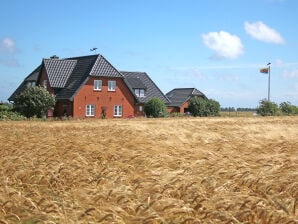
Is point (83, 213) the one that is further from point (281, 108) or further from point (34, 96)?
point (281, 108)

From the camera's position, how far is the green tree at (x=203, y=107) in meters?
65.0

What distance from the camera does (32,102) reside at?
47406 mm

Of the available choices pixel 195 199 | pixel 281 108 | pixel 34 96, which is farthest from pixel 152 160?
pixel 281 108

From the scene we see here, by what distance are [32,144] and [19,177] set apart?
11.7 ft

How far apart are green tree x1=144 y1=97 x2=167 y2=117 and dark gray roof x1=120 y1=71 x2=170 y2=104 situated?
2.70 metres

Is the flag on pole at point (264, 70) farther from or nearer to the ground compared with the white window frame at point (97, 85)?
farther from the ground

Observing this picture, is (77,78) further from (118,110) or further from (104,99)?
(118,110)

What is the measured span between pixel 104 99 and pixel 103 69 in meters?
3.60

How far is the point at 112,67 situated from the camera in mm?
54531

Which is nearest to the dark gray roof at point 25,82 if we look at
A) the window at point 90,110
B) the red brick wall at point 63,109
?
the red brick wall at point 63,109

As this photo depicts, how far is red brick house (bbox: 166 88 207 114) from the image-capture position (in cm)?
7346

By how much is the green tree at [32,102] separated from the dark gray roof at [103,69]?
6.88 m

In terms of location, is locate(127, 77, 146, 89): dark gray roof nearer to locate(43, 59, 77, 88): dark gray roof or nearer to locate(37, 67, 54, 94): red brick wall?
locate(43, 59, 77, 88): dark gray roof

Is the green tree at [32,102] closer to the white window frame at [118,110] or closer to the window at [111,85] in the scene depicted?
the window at [111,85]
